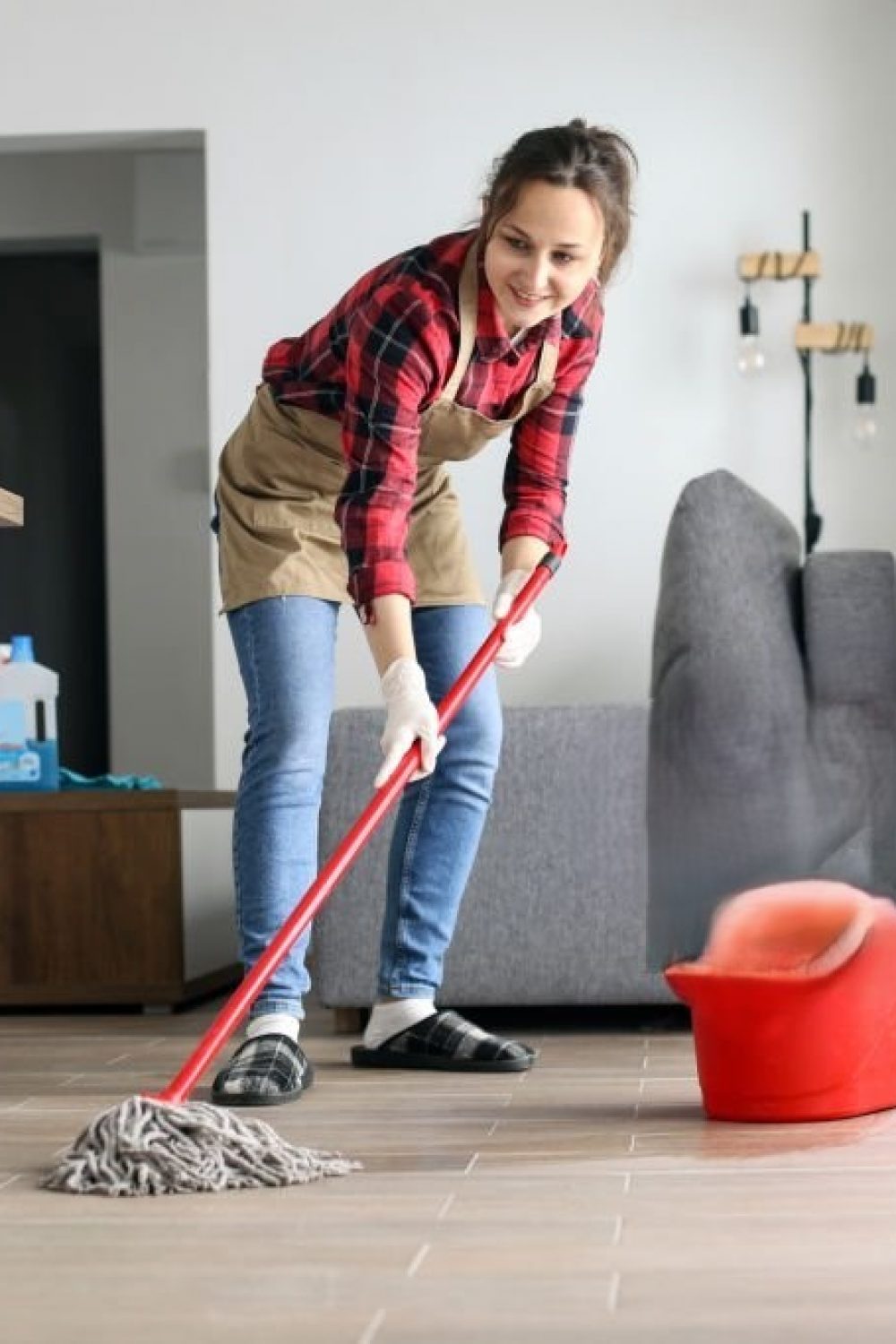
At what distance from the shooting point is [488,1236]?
135 centimetres

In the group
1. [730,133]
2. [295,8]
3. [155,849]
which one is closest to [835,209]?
[730,133]

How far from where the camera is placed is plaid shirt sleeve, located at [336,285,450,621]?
1917 millimetres

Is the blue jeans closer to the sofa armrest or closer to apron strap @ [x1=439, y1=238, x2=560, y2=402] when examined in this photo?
apron strap @ [x1=439, y1=238, x2=560, y2=402]

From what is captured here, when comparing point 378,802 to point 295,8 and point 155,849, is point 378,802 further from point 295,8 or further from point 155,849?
point 295,8

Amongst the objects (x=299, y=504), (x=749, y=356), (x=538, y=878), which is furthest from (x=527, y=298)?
(x=749, y=356)

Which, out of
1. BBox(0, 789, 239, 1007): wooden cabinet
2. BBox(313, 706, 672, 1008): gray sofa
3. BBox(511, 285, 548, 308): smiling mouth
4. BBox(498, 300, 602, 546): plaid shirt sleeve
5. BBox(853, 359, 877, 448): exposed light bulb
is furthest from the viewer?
BBox(853, 359, 877, 448): exposed light bulb

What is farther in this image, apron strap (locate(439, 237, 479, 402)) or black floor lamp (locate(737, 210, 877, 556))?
black floor lamp (locate(737, 210, 877, 556))

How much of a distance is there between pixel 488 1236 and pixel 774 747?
2.04 feet

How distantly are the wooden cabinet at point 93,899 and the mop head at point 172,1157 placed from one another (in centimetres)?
165

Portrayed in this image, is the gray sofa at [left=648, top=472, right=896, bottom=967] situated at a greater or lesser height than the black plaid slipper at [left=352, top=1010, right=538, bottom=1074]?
greater

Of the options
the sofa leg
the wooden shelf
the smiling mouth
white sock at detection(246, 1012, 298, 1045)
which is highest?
the smiling mouth

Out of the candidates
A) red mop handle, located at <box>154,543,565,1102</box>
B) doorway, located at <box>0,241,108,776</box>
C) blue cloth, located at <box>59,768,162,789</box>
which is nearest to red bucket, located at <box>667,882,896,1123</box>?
red mop handle, located at <box>154,543,565,1102</box>

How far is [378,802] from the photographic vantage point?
1806 millimetres

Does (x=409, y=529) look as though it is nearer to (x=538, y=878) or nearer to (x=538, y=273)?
(x=538, y=273)
